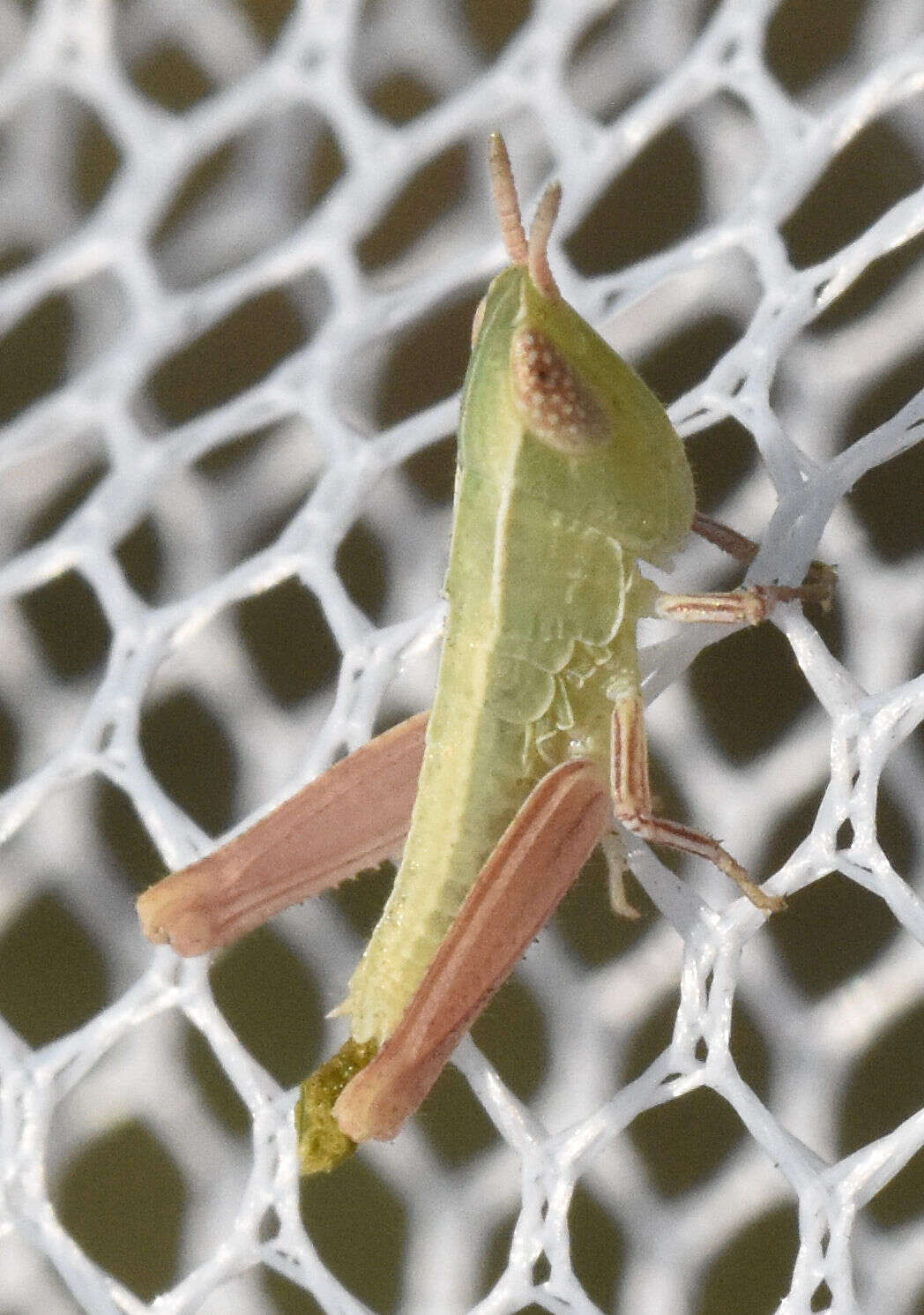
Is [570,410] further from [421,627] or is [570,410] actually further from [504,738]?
[421,627]

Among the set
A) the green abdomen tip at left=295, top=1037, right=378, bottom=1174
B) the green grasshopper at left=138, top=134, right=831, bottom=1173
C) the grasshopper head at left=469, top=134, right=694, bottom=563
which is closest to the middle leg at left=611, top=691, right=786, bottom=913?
the green grasshopper at left=138, top=134, right=831, bottom=1173

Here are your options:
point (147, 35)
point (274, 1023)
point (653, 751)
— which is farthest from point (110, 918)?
point (147, 35)

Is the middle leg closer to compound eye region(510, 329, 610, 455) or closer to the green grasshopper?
the green grasshopper

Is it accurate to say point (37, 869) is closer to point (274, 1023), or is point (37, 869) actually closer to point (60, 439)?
point (274, 1023)

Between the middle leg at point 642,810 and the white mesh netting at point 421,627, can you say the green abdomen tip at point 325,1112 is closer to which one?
the white mesh netting at point 421,627

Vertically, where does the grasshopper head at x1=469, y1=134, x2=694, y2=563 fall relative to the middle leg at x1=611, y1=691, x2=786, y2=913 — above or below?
above

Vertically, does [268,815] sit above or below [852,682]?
above

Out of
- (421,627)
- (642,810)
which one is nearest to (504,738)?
(642,810)
